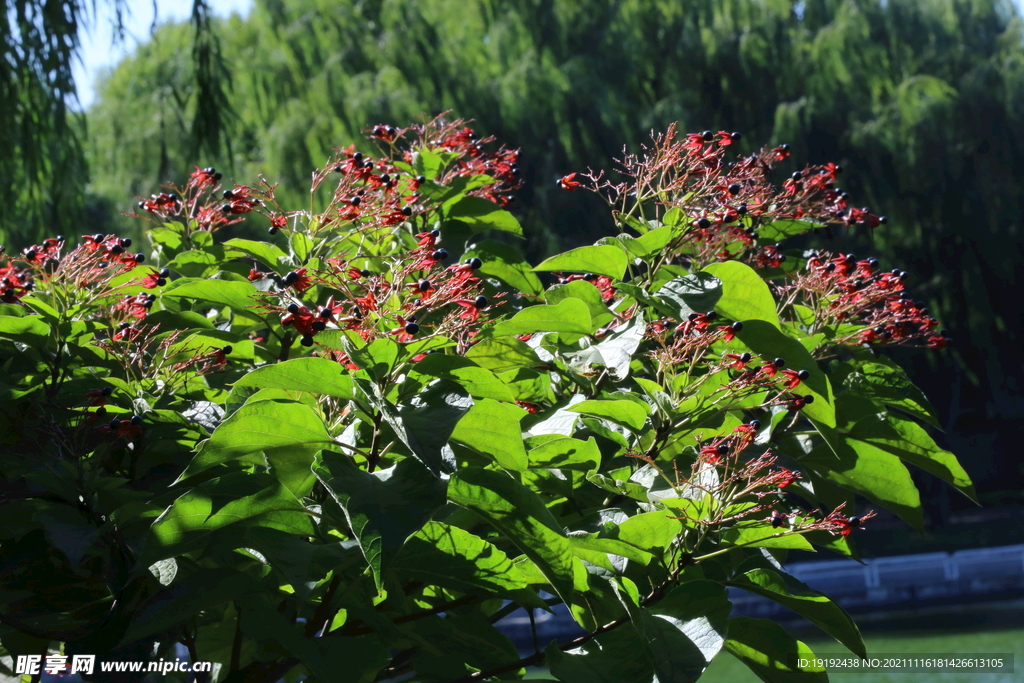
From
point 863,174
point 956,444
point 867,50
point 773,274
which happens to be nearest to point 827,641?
point 863,174

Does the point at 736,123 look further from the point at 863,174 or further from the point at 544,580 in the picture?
the point at 544,580

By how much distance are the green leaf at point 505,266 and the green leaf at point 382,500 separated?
0.55m

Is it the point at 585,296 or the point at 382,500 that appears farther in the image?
the point at 585,296

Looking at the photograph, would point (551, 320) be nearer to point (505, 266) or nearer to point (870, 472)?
point (505, 266)

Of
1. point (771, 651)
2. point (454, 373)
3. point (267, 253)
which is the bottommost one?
point (771, 651)

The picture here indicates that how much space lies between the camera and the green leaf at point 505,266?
1.44 m

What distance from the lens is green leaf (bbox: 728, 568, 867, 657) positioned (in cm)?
121

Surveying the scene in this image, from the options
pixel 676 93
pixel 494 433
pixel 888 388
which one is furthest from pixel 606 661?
pixel 676 93

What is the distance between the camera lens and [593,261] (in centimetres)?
130

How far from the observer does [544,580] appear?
3.66ft

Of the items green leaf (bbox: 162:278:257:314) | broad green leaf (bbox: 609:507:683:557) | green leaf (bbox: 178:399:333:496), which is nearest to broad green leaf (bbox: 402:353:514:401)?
green leaf (bbox: 178:399:333:496)

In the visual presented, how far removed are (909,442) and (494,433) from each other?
0.70 metres

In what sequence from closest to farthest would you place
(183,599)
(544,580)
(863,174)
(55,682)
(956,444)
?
(183,599) → (544,580) → (55,682) → (863,174) → (956,444)

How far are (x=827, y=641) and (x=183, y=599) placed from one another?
402 inches
